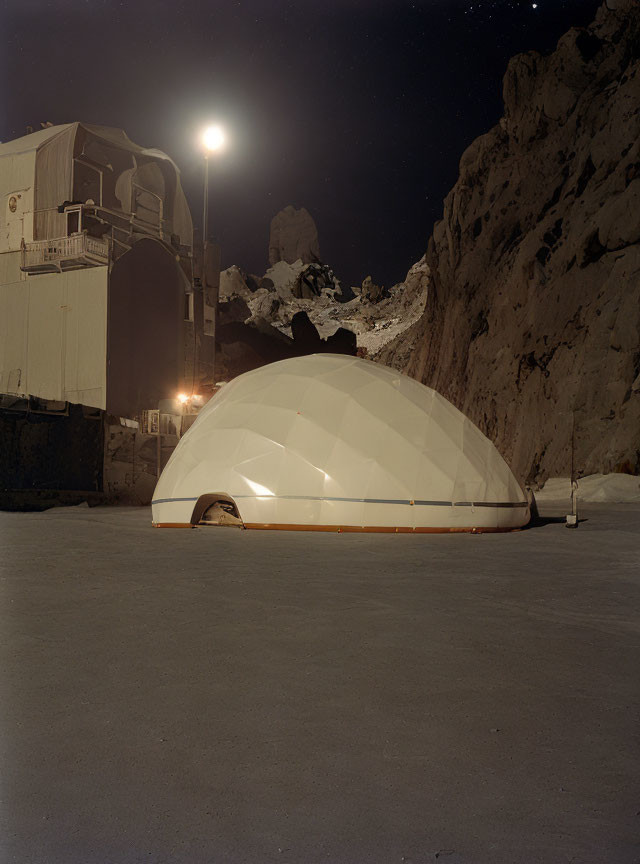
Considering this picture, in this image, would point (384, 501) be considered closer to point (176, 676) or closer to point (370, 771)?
point (176, 676)

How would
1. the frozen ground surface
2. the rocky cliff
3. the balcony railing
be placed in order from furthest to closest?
the balcony railing → the rocky cliff → the frozen ground surface

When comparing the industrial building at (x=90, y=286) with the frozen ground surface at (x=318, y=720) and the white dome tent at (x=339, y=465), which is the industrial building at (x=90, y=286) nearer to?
the white dome tent at (x=339, y=465)

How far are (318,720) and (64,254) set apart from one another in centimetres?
2439

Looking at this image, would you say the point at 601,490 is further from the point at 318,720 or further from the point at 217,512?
the point at 318,720

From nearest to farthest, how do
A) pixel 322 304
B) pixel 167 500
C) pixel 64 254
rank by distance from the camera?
pixel 167 500 → pixel 64 254 → pixel 322 304

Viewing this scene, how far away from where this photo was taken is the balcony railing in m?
23.8

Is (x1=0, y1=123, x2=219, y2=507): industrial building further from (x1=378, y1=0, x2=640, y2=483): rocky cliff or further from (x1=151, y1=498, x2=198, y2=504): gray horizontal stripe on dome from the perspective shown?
(x1=378, y1=0, x2=640, y2=483): rocky cliff

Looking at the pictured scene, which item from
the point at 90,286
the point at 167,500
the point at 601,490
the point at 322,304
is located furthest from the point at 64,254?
the point at 322,304

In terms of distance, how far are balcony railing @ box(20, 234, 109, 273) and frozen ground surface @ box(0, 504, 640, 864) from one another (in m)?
20.5

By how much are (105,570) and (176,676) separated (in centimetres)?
313

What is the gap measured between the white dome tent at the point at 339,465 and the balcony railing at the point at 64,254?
15.1 metres

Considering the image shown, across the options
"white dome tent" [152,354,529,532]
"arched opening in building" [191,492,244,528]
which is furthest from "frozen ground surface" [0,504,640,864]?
"arched opening in building" [191,492,244,528]

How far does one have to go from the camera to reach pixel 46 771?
234 centimetres

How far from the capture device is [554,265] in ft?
79.4
